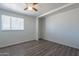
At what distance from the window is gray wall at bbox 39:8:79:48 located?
1611 millimetres

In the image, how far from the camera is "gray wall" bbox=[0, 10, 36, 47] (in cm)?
273

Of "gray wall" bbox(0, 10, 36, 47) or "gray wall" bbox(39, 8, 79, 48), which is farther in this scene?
"gray wall" bbox(0, 10, 36, 47)

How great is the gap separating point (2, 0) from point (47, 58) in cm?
45

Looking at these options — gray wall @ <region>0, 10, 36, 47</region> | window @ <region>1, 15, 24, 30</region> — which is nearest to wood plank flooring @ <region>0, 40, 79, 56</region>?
gray wall @ <region>0, 10, 36, 47</region>

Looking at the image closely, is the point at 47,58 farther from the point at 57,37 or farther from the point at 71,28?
the point at 57,37

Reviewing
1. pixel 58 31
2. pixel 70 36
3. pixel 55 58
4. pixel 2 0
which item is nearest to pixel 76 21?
pixel 70 36

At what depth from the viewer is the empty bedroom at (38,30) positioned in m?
2.15

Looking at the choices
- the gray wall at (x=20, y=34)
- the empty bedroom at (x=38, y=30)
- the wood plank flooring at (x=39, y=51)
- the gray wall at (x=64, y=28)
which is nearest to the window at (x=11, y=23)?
the empty bedroom at (x=38, y=30)

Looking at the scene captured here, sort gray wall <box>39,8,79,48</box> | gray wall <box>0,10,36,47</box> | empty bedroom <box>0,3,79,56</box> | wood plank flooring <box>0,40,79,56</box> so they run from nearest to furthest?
wood plank flooring <box>0,40,79,56</box>
empty bedroom <box>0,3,79,56</box>
gray wall <box>39,8,79,48</box>
gray wall <box>0,10,36,47</box>

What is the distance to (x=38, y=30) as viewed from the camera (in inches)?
172

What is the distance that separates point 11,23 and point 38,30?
1.87 metres

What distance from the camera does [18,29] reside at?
3.29 metres

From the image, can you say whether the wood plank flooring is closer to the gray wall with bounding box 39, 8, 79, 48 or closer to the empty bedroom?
the empty bedroom

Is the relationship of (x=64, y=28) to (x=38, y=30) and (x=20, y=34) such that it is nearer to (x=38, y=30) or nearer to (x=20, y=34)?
(x=38, y=30)
